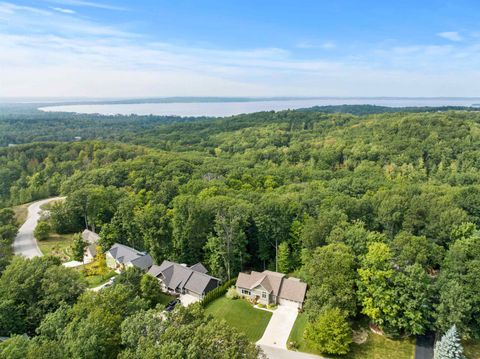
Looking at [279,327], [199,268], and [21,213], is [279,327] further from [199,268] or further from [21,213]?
[21,213]

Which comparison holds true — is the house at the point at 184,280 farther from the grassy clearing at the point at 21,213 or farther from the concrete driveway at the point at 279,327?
the grassy clearing at the point at 21,213

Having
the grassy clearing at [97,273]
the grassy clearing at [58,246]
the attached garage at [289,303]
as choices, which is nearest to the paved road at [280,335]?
the attached garage at [289,303]

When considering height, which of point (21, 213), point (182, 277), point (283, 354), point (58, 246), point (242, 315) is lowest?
point (21, 213)

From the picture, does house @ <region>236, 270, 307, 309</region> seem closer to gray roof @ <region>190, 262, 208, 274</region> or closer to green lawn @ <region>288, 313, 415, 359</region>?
green lawn @ <region>288, 313, 415, 359</region>

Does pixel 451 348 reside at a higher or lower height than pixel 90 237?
higher

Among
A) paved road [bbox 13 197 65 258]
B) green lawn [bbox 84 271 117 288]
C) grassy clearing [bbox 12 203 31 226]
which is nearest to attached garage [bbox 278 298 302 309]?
green lawn [bbox 84 271 117 288]

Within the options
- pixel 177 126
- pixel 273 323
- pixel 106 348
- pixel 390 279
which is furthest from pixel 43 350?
pixel 177 126

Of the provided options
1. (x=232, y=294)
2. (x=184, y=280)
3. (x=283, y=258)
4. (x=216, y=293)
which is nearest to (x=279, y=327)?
(x=232, y=294)
